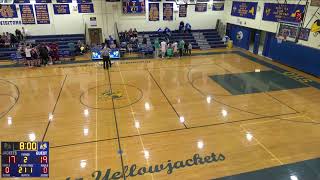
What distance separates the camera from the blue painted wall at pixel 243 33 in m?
19.5

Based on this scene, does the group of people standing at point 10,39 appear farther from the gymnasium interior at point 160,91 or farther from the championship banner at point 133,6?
the championship banner at point 133,6

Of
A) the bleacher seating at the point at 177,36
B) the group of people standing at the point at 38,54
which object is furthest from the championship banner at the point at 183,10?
the group of people standing at the point at 38,54

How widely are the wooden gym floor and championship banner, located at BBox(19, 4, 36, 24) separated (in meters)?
5.96

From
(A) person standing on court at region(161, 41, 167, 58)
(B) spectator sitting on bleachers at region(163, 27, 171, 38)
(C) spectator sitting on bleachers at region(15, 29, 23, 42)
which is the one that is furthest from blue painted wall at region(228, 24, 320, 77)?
(C) spectator sitting on bleachers at region(15, 29, 23, 42)

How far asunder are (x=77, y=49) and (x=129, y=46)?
3.84 m

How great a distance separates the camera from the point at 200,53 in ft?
61.1

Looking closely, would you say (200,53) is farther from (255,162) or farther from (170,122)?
(255,162)

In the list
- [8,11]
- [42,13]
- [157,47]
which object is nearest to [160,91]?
[157,47]

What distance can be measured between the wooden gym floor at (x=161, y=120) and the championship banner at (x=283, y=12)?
3507 mm

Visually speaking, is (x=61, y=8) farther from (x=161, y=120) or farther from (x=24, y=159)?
(x=24, y=159)

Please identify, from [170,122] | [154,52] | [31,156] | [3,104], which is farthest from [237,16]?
[31,156]

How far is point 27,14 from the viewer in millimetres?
18328

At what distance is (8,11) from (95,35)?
6353mm

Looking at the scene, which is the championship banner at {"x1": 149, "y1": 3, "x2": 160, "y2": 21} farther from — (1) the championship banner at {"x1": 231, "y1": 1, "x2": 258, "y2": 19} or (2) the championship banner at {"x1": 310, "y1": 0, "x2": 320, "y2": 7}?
(2) the championship banner at {"x1": 310, "y1": 0, "x2": 320, "y2": 7}
